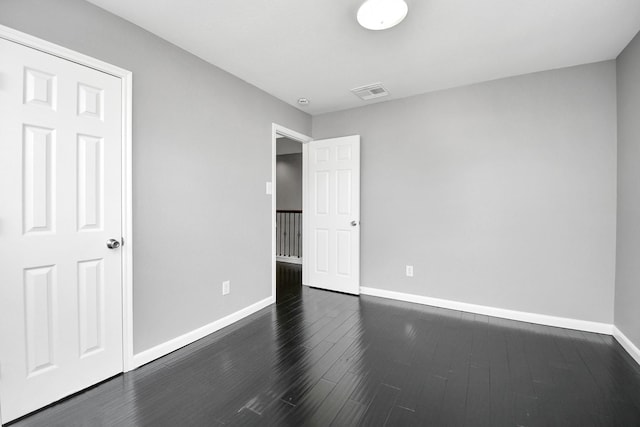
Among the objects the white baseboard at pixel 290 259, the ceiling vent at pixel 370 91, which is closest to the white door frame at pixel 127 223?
the ceiling vent at pixel 370 91

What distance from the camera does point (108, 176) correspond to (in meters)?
1.93

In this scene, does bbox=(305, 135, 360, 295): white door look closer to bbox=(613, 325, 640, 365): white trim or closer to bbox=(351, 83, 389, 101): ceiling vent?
bbox=(351, 83, 389, 101): ceiling vent

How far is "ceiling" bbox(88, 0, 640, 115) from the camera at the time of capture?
1909 millimetres

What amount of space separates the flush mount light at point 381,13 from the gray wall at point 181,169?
5.02 feet

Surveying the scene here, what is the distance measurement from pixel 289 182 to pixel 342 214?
132 inches

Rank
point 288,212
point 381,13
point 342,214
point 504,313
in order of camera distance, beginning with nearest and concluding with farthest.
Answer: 1. point 381,13
2. point 504,313
3. point 342,214
4. point 288,212

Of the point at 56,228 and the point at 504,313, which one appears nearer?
the point at 56,228

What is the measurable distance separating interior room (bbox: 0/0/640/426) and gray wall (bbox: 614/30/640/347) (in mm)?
27

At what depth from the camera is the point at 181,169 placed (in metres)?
2.41

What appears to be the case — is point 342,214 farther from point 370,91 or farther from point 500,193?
point 500,193

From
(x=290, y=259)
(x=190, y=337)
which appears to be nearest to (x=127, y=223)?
(x=190, y=337)

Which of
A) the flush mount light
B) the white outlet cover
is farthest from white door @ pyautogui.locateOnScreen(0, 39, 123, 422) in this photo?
the white outlet cover

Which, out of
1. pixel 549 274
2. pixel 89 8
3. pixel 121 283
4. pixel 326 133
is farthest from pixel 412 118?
pixel 121 283

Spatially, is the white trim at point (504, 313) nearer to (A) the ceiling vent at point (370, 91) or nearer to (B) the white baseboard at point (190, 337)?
(B) the white baseboard at point (190, 337)
